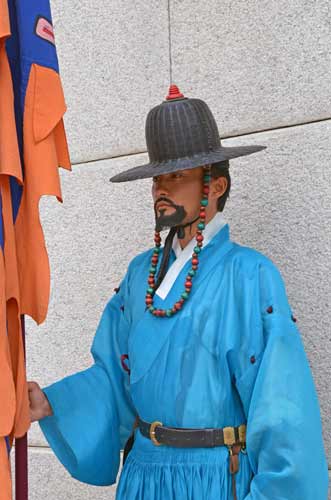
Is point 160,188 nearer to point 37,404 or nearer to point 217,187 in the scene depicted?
point 217,187

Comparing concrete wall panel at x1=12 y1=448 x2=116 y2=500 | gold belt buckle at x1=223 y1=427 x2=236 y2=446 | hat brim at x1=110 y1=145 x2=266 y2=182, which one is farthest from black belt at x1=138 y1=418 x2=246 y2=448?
concrete wall panel at x1=12 y1=448 x2=116 y2=500

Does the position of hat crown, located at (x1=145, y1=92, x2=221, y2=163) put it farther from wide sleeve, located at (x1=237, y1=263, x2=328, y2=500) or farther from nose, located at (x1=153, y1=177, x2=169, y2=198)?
wide sleeve, located at (x1=237, y1=263, x2=328, y2=500)

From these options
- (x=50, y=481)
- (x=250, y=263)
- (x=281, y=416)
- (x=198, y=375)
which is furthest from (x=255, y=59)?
(x=50, y=481)

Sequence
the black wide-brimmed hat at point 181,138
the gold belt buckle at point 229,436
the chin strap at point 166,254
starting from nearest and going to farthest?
the gold belt buckle at point 229,436 < the black wide-brimmed hat at point 181,138 < the chin strap at point 166,254

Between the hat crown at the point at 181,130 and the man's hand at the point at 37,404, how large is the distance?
0.72 metres

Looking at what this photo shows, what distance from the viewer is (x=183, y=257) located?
85.3 inches

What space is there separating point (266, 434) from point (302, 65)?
4.05 feet

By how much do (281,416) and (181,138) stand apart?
0.77 metres

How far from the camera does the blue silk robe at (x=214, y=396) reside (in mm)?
1869

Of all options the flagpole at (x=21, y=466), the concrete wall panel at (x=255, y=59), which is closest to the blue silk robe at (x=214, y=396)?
the flagpole at (x=21, y=466)

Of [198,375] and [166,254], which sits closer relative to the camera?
[198,375]

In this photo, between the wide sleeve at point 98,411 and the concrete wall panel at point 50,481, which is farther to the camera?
the concrete wall panel at point 50,481

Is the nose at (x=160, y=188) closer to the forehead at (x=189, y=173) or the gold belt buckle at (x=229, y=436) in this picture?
the forehead at (x=189, y=173)

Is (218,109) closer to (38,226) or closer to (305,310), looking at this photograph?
(305,310)
